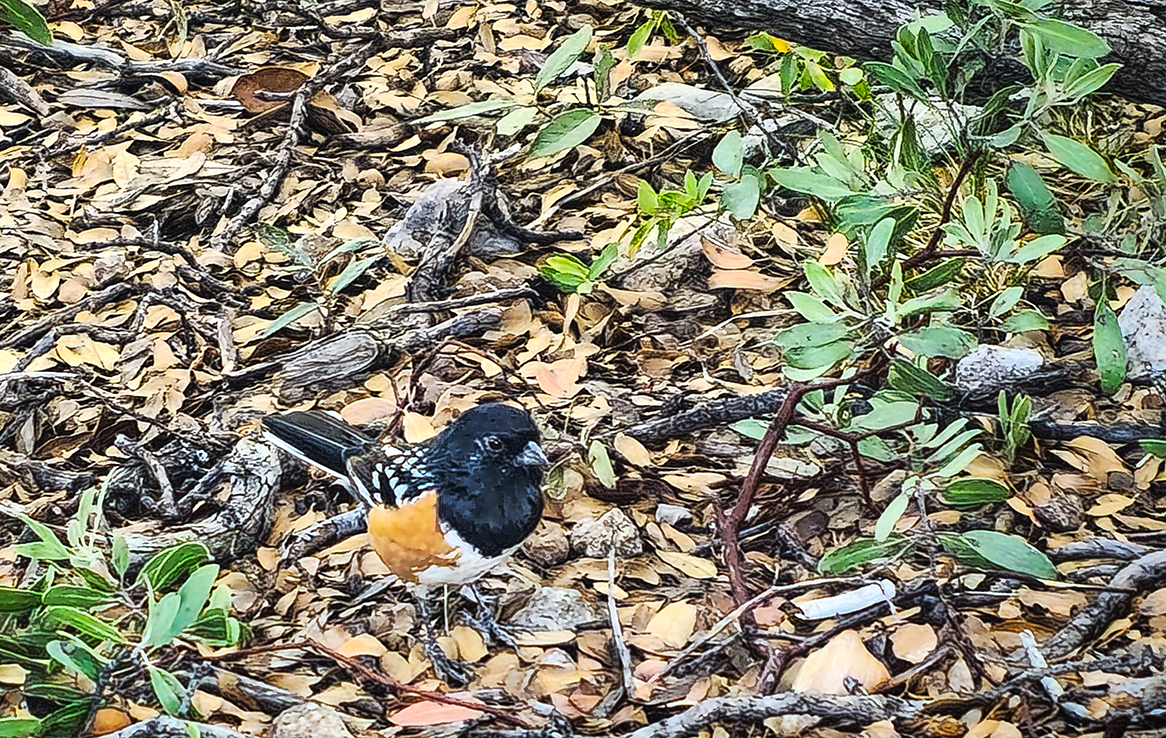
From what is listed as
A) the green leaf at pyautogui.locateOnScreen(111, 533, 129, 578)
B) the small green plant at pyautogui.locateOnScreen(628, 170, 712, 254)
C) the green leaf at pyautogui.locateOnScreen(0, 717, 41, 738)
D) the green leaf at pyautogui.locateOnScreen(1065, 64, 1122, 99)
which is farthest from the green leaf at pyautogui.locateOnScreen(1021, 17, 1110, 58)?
the green leaf at pyautogui.locateOnScreen(0, 717, 41, 738)

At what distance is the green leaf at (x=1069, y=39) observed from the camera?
203 cm

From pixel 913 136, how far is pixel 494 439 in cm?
95

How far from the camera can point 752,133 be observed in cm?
376

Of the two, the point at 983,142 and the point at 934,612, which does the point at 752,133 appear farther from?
the point at 934,612

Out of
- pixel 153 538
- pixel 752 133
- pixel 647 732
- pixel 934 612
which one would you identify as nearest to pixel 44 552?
pixel 153 538

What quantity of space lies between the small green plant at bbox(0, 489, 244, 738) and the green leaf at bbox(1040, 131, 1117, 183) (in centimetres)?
150

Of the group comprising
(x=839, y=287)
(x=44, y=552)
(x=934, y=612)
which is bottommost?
(x=934, y=612)

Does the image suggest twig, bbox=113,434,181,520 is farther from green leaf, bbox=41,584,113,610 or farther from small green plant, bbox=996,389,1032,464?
small green plant, bbox=996,389,1032,464

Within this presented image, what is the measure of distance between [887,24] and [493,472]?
53.4 inches

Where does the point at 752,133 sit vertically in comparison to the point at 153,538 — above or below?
above

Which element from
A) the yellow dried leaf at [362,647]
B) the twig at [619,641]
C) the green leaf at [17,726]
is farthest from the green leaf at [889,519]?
the green leaf at [17,726]

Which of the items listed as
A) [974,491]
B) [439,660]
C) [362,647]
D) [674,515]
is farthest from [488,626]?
[974,491]

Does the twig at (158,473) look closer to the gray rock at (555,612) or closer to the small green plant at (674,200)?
the gray rock at (555,612)

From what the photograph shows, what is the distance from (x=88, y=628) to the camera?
75.9 inches
